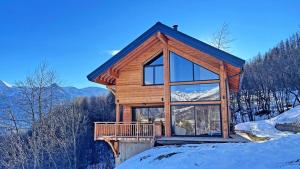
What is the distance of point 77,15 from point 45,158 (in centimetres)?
1661

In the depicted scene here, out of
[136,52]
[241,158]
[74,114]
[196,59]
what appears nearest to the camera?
[241,158]

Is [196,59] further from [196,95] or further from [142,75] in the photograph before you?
[142,75]

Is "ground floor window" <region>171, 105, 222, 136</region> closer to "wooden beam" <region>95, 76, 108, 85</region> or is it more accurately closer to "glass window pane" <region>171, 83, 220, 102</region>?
"glass window pane" <region>171, 83, 220, 102</region>

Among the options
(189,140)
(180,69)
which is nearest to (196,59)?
(180,69)

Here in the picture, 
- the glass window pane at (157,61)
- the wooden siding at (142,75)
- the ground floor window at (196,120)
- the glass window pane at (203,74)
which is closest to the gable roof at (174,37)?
the wooden siding at (142,75)

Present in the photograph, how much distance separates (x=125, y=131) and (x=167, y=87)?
2.95 meters

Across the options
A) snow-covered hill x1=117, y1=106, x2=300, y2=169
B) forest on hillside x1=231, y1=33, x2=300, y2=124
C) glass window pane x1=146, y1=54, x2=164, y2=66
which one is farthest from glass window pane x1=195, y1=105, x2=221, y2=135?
forest on hillside x1=231, y1=33, x2=300, y2=124

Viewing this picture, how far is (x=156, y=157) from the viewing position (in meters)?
9.73

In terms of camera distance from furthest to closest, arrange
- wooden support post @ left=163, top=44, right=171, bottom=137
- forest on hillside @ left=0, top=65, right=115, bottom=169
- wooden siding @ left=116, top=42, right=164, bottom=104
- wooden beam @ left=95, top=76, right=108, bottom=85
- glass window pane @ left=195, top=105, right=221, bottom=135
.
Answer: forest on hillside @ left=0, top=65, right=115, bottom=169, wooden beam @ left=95, top=76, right=108, bottom=85, wooden siding @ left=116, top=42, right=164, bottom=104, wooden support post @ left=163, top=44, right=171, bottom=137, glass window pane @ left=195, top=105, right=221, bottom=135

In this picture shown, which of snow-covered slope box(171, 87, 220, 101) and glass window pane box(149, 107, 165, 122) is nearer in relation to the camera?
snow-covered slope box(171, 87, 220, 101)

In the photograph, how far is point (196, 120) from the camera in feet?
43.7

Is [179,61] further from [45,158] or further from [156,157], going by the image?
[45,158]

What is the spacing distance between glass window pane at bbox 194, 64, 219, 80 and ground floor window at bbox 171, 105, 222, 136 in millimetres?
1313

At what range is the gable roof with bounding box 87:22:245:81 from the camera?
12.4 m
